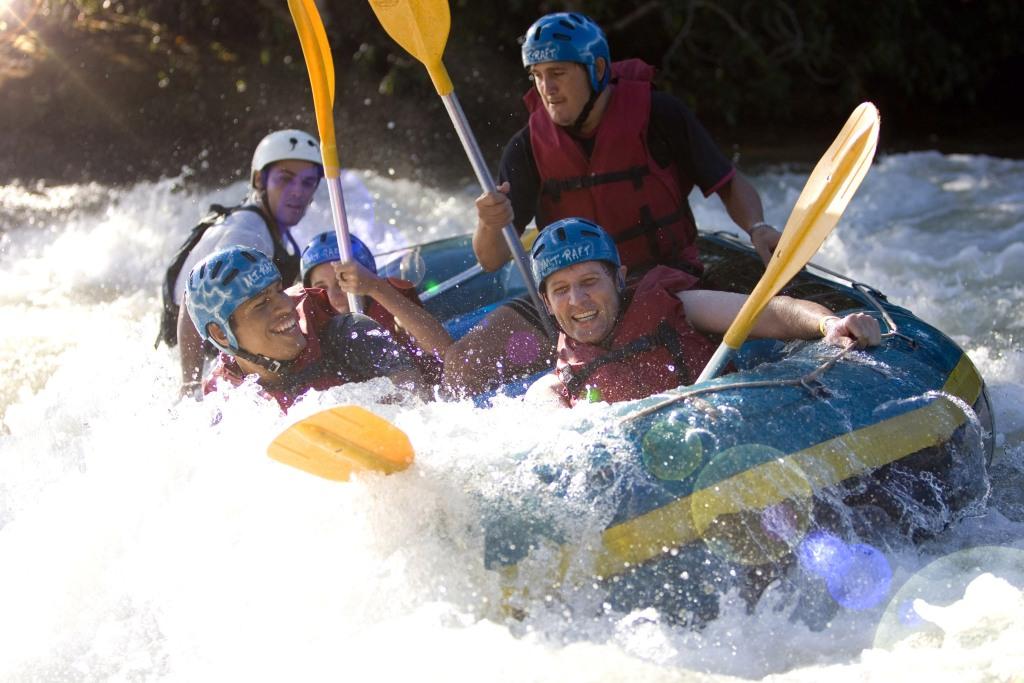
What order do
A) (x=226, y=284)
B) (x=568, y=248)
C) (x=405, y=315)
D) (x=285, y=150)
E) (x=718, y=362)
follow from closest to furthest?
(x=718, y=362), (x=568, y=248), (x=226, y=284), (x=405, y=315), (x=285, y=150)

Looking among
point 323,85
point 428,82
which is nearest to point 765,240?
point 323,85

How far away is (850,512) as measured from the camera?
2.86 meters

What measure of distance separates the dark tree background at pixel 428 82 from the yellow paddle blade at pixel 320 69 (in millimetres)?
4561

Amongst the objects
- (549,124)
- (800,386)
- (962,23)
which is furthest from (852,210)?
(800,386)

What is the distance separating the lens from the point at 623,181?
402 centimetres

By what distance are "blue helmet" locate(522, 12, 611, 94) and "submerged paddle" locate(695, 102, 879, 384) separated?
0.86 meters

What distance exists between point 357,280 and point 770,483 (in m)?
1.63

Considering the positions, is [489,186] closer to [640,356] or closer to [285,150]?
[640,356]

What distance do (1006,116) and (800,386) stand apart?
316 inches

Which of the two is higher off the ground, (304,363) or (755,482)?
(304,363)

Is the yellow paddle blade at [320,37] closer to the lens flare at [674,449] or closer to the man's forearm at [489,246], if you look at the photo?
the man's forearm at [489,246]

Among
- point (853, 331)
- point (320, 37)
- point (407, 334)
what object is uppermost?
point (320, 37)

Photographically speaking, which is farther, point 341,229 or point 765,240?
point 341,229

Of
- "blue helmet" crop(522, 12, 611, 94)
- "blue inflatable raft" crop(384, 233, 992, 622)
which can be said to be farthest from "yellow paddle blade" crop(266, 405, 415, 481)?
"blue helmet" crop(522, 12, 611, 94)
